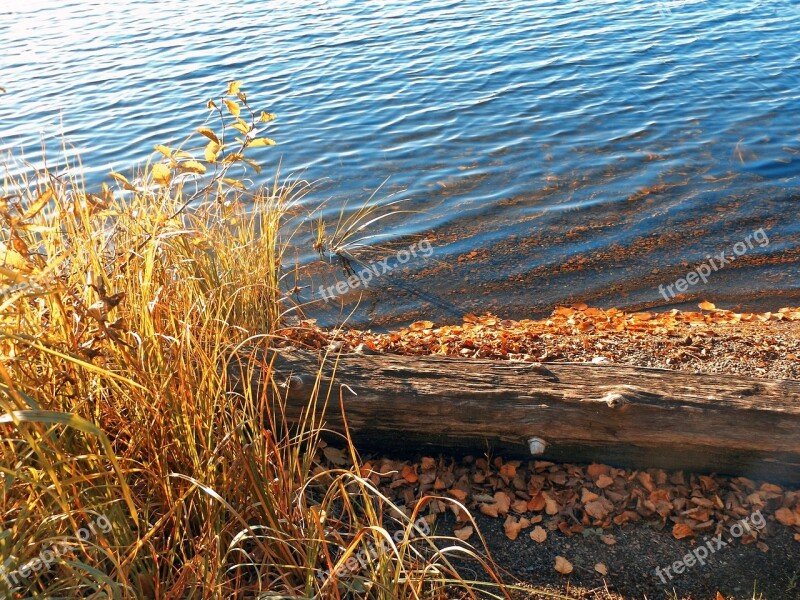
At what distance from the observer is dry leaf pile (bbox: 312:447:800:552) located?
121 inches

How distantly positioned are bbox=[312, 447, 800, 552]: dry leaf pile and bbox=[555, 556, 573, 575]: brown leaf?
132 millimetres

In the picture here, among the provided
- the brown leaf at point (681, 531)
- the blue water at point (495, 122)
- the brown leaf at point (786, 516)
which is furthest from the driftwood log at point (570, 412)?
the blue water at point (495, 122)

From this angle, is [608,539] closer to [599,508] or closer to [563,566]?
[599,508]

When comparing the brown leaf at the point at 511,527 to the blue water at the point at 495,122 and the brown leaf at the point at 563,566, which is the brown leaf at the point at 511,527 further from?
the blue water at the point at 495,122

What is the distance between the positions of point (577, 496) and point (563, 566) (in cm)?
40

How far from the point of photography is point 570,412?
10.7 ft

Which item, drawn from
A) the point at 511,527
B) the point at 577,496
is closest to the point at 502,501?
the point at 511,527

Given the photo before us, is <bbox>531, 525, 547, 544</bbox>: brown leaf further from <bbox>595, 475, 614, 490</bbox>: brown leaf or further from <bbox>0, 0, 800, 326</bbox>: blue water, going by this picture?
<bbox>0, 0, 800, 326</bbox>: blue water

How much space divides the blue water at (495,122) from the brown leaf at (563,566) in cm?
322

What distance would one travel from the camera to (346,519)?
3.04 m

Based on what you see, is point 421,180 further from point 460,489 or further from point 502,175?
point 460,489

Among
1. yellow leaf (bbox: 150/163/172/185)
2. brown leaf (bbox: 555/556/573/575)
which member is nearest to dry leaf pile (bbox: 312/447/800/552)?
brown leaf (bbox: 555/556/573/575)

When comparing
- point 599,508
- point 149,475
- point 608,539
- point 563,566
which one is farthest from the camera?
point 599,508

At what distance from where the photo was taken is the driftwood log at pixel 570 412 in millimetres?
3184
